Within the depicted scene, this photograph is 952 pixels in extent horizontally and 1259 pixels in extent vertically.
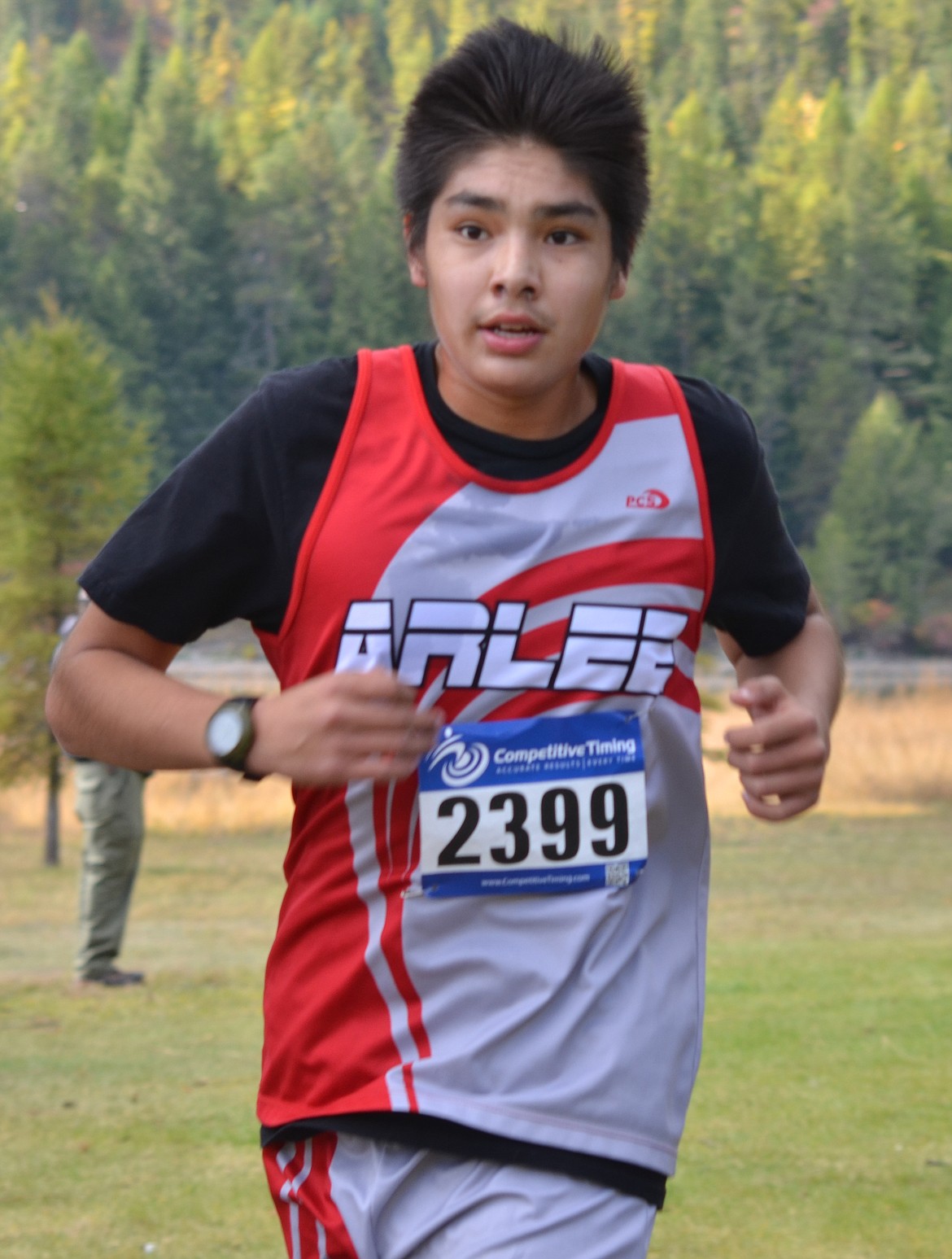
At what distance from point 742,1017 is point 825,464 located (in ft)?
172

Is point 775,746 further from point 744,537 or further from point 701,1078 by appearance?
point 701,1078

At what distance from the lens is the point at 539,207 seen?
7.34 feet

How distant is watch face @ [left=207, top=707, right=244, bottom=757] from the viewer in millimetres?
2070

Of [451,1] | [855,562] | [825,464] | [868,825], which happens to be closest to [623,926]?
[868,825]

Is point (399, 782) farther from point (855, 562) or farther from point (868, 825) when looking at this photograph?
point (855, 562)

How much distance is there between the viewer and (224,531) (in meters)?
2.19

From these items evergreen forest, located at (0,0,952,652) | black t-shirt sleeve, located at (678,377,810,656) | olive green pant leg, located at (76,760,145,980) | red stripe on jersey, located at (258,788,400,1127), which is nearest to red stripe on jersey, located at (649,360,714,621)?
black t-shirt sleeve, located at (678,377,810,656)

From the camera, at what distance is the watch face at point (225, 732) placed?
207 cm

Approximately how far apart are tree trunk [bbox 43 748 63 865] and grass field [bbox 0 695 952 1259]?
3.48 feet

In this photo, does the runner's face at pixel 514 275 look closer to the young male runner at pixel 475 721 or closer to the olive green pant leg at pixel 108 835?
the young male runner at pixel 475 721

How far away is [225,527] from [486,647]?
336 millimetres

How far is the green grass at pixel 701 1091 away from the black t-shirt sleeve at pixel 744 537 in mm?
2825

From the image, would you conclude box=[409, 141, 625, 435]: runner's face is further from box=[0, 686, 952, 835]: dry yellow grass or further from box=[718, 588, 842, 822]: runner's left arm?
box=[0, 686, 952, 835]: dry yellow grass

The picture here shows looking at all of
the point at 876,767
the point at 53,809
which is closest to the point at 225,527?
the point at 53,809
